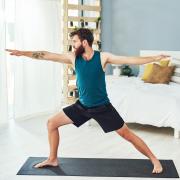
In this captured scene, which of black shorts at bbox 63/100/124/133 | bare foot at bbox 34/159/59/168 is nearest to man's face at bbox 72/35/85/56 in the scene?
black shorts at bbox 63/100/124/133

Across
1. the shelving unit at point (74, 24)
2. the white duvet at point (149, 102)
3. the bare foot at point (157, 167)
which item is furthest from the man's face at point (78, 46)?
the shelving unit at point (74, 24)

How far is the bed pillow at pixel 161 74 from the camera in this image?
222 inches

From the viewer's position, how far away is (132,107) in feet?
16.8

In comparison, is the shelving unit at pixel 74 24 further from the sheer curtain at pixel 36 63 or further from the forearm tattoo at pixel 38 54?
the forearm tattoo at pixel 38 54

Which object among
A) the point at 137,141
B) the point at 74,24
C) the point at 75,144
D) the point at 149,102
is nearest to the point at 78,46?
the point at 137,141

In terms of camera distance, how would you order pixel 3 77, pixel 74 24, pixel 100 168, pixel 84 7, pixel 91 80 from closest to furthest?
1. pixel 91 80
2. pixel 100 168
3. pixel 3 77
4. pixel 84 7
5. pixel 74 24

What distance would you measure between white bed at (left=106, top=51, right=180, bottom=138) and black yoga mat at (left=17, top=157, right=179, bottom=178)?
96 cm

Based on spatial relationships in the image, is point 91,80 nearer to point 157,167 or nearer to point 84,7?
point 157,167

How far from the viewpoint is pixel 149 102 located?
4984 mm

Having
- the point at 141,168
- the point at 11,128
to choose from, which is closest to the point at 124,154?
the point at 141,168

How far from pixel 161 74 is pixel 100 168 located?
2.30m

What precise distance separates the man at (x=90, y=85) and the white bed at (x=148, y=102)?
1242mm

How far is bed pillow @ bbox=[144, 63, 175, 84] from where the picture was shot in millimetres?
5645

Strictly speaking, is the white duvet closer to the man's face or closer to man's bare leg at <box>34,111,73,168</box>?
man's bare leg at <box>34,111,73,168</box>
